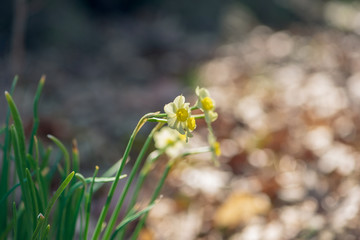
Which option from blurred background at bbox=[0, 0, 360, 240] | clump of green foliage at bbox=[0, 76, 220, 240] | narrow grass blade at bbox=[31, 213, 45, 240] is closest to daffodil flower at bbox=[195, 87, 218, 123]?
clump of green foliage at bbox=[0, 76, 220, 240]

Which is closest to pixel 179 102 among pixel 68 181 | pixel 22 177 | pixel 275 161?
pixel 68 181

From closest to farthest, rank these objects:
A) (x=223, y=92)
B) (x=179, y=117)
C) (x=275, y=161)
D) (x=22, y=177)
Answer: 1. (x=179, y=117)
2. (x=22, y=177)
3. (x=275, y=161)
4. (x=223, y=92)

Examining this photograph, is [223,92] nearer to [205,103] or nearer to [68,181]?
[205,103]

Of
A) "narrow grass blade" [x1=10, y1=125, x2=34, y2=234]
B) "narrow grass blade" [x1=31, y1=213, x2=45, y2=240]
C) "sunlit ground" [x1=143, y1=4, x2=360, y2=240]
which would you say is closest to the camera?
"narrow grass blade" [x1=31, y1=213, x2=45, y2=240]

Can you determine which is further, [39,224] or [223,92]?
[223,92]

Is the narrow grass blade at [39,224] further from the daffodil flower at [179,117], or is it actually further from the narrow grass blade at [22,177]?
the daffodil flower at [179,117]

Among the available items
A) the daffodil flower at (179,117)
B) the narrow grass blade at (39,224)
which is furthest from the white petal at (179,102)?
the narrow grass blade at (39,224)

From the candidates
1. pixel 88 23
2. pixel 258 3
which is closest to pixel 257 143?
pixel 88 23

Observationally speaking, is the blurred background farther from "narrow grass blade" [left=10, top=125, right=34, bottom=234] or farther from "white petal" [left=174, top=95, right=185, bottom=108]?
"white petal" [left=174, top=95, right=185, bottom=108]
